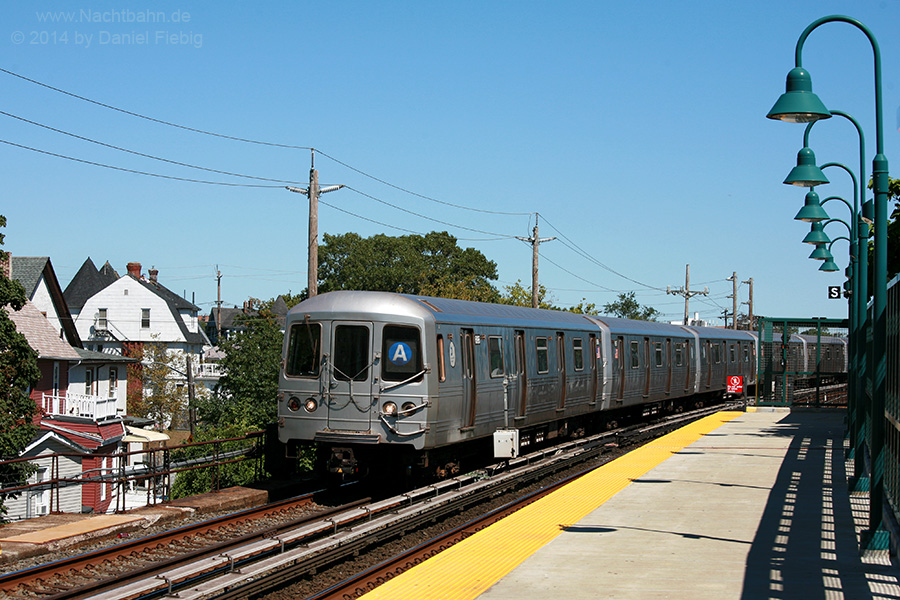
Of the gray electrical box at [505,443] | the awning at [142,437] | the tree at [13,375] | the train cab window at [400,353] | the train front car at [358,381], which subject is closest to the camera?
the train front car at [358,381]

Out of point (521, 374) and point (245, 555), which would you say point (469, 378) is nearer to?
point (521, 374)

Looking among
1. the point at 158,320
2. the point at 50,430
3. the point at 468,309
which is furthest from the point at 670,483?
the point at 158,320

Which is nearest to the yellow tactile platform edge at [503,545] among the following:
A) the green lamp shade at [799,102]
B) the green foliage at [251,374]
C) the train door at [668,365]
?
the green lamp shade at [799,102]

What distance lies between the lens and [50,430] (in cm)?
3388

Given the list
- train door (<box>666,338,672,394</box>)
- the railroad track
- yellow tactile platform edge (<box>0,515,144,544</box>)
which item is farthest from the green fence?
yellow tactile platform edge (<box>0,515,144,544</box>)

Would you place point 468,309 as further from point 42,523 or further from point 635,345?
point 635,345

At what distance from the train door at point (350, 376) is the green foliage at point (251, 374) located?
27874mm

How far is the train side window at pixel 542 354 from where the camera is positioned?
19359mm

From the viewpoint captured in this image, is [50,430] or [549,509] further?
[50,430]

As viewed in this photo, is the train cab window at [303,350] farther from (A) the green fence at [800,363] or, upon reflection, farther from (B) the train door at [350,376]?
(A) the green fence at [800,363]

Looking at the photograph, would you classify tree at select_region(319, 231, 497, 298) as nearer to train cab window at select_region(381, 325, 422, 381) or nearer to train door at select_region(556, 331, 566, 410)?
train door at select_region(556, 331, 566, 410)

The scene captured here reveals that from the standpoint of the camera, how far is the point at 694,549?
10.3m

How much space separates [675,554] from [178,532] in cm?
614

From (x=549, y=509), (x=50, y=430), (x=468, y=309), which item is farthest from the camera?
(x=50, y=430)
